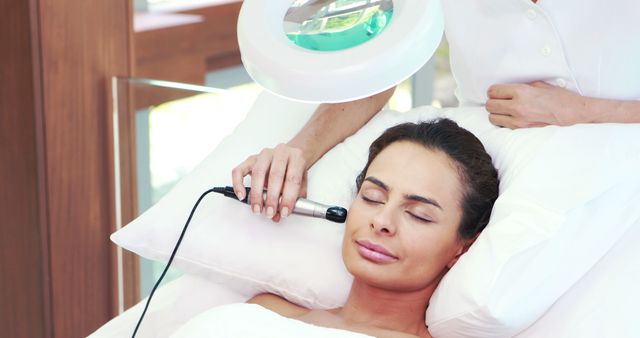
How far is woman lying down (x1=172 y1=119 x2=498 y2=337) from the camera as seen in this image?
5.41ft

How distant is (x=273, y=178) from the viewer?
174 cm

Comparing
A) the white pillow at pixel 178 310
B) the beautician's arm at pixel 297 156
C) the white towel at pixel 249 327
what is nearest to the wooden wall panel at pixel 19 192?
the white pillow at pixel 178 310

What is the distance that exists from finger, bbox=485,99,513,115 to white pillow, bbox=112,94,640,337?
0.03 metres

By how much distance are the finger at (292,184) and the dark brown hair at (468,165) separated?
173 mm

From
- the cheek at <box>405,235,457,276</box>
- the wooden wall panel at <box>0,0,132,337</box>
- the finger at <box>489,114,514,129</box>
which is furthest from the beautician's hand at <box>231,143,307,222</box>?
the wooden wall panel at <box>0,0,132,337</box>

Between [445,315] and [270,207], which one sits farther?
[270,207]

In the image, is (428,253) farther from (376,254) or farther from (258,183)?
(258,183)

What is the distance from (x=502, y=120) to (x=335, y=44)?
0.61 m

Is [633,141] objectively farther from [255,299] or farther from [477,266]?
[255,299]

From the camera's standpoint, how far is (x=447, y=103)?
11.5 ft

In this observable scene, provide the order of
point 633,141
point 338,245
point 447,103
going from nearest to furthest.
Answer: point 633,141 < point 338,245 < point 447,103

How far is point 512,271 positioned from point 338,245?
369 millimetres

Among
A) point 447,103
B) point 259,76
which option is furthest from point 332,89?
point 447,103

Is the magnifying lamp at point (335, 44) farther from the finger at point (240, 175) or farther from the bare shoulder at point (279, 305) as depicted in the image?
the bare shoulder at point (279, 305)
